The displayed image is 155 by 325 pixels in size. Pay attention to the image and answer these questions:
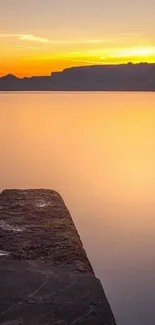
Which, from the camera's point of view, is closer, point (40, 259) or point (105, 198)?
point (40, 259)

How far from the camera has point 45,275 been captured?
19.6 ft

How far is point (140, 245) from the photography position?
1478cm

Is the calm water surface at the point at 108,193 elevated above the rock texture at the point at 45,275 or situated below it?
below

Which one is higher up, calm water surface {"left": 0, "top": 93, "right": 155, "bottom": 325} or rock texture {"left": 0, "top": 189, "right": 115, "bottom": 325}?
rock texture {"left": 0, "top": 189, "right": 115, "bottom": 325}

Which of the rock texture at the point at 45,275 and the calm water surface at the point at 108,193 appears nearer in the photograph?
the rock texture at the point at 45,275

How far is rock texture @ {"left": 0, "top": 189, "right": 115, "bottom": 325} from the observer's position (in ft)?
16.5

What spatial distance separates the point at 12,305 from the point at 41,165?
27.2 m

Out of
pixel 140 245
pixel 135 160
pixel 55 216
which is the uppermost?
pixel 55 216

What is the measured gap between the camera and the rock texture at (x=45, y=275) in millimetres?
5043

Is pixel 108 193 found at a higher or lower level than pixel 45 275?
lower

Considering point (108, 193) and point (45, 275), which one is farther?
point (108, 193)

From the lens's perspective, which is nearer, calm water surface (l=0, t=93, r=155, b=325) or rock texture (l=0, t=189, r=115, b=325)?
rock texture (l=0, t=189, r=115, b=325)

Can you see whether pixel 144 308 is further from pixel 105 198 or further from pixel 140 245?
pixel 105 198

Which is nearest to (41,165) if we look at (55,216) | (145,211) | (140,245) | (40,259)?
(145,211)
